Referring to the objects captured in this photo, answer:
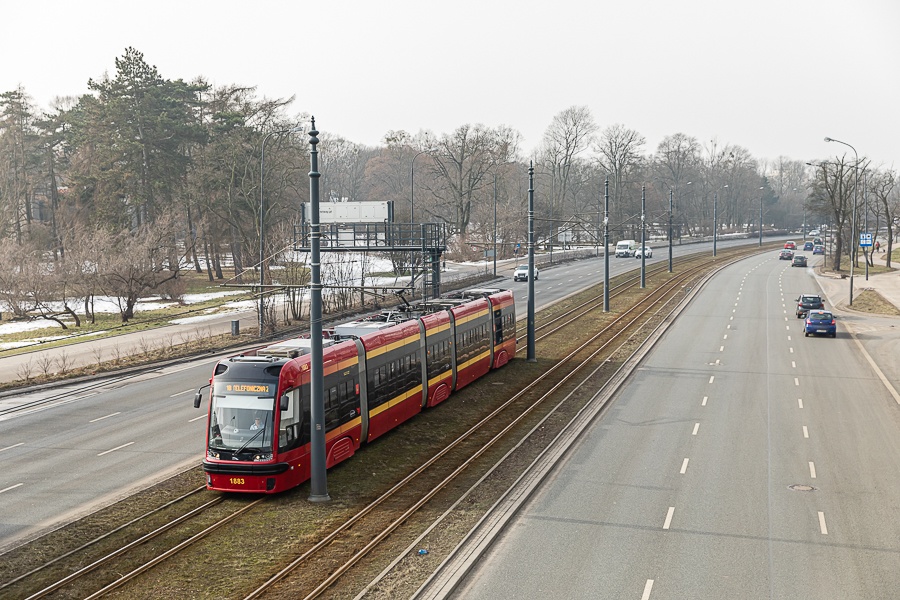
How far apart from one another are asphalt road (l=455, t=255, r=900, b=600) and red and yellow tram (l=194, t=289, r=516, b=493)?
5.06 meters

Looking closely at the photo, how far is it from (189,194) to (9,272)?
71.0 ft

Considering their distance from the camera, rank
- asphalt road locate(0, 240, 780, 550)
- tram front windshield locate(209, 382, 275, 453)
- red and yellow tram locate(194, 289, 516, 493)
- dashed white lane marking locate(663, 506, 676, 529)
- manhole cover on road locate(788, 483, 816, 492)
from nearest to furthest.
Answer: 1. dashed white lane marking locate(663, 506, 676, 529)
2. tram front windshield locate(209, 382, 275, 453)
3. red and yellow tram locate(194, 289, 516, 493)
4. asphalt road locate(0, 240, 780, 550)
5. manhole cover on road locate(788, 483, 816, 492)

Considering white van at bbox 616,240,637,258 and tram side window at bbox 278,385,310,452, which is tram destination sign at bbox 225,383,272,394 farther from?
white van at bbox 616,240,637,258

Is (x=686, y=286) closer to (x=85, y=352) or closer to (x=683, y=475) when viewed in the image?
(x=85, y=352)

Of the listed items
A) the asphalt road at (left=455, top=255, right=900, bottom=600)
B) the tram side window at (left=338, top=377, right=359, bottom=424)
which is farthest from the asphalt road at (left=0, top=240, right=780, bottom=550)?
the asphalt road at (left=455, top=255, right=900, bottom=600)

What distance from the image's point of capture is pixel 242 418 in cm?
1864

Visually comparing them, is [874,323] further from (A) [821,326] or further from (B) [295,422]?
(B) [295,422]

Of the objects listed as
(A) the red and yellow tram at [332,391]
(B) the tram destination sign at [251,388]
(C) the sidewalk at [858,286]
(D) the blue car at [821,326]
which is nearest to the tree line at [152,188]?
(C) the sidewalk at [858,286]

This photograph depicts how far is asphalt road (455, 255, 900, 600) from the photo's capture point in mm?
14875

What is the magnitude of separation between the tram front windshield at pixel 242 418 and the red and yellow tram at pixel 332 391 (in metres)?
0.02

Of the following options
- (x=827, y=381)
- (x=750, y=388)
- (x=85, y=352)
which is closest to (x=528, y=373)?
(x=750, y=388)

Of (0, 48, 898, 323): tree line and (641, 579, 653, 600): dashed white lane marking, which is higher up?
(0, 48, 898, 323): tree line

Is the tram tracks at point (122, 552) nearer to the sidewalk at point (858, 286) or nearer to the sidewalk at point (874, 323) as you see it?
the sidewalk at point (874, 323)

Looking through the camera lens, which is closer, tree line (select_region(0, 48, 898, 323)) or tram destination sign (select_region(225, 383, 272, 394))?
tram destination sign (select_region(225, 383, 272, 394))
